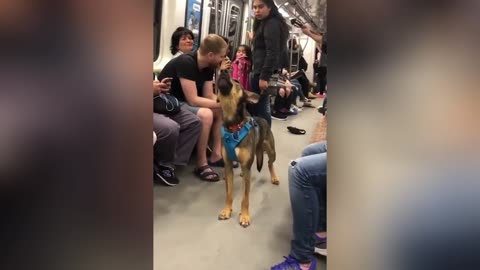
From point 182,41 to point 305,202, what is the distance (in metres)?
0.51

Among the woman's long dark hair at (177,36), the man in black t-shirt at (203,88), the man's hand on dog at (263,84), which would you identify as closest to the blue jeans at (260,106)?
the man's hand on dog at (263,84)

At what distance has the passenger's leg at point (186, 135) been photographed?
2.91 ft

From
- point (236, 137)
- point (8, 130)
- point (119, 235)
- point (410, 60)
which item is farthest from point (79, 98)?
point (236, 137)

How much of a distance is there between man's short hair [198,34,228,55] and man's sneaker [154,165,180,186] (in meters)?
0.31

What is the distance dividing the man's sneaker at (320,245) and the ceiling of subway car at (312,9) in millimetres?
411

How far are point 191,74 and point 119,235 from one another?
0.45 m

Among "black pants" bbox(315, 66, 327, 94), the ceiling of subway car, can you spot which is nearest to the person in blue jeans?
"black pants" bbox(315, 66, 327, 94)

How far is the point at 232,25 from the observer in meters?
0.74

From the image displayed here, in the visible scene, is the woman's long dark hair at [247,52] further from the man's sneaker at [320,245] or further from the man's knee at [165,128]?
the man's sneaker at [320,245]

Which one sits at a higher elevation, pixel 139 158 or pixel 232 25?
pixel 232 25

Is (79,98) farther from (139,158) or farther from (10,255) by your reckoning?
(10,255)

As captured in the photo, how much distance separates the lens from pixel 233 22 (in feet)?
2.45

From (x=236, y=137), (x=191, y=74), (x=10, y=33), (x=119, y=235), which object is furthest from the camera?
(x=236, y=137)

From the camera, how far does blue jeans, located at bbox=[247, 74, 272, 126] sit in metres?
0.93
